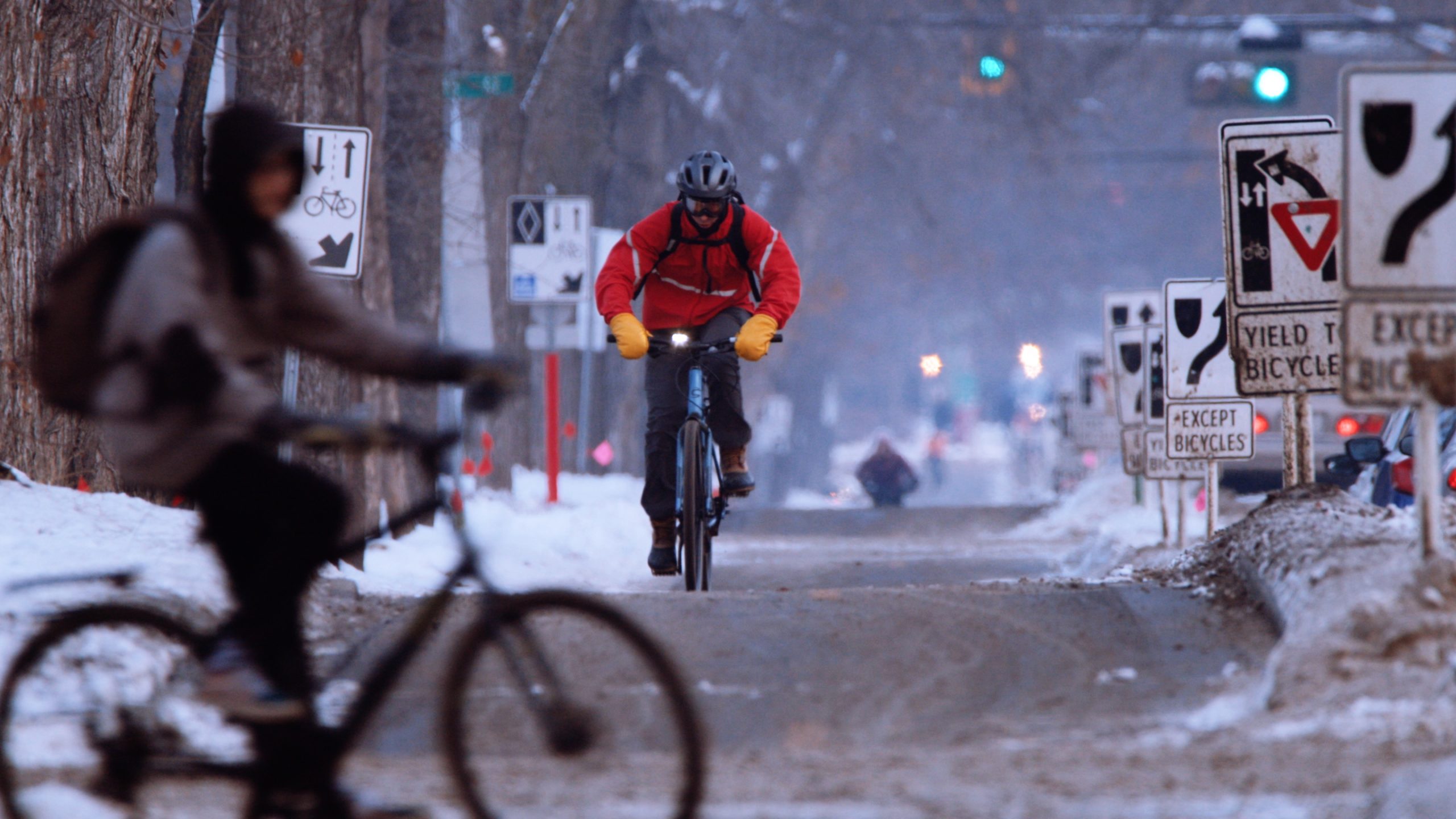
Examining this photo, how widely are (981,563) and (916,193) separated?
985 inches

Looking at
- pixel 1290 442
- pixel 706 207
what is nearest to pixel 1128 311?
pixel 1290 442

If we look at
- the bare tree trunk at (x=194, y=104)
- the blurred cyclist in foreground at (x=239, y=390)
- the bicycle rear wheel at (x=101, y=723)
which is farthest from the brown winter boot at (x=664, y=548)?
the blurred cyclist in foreground at (x=239, y=390)

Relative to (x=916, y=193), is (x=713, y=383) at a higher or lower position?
lower

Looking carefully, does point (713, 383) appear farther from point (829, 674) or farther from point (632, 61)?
point (632, 61)

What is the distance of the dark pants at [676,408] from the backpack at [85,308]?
5029 mm

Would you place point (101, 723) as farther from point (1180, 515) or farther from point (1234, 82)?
point (1234, 82)

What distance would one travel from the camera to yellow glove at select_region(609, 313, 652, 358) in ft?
30.0

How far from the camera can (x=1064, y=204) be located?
5638 centimetres

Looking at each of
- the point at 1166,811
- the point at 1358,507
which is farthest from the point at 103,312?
the point at 1358,507

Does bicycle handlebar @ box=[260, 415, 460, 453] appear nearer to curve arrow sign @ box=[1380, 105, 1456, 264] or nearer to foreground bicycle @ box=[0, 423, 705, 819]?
foreground bicycle @ box=[0, 423, 705, 819]

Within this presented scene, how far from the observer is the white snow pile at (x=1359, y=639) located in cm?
587

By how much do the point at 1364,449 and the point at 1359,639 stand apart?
5202 mm

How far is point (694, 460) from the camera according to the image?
29.9ft

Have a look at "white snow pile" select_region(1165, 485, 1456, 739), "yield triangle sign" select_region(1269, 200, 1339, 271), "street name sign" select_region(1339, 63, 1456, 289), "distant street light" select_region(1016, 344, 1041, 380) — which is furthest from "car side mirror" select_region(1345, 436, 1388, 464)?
"distant street light" select_region(1016, 344, 1041, 380)
